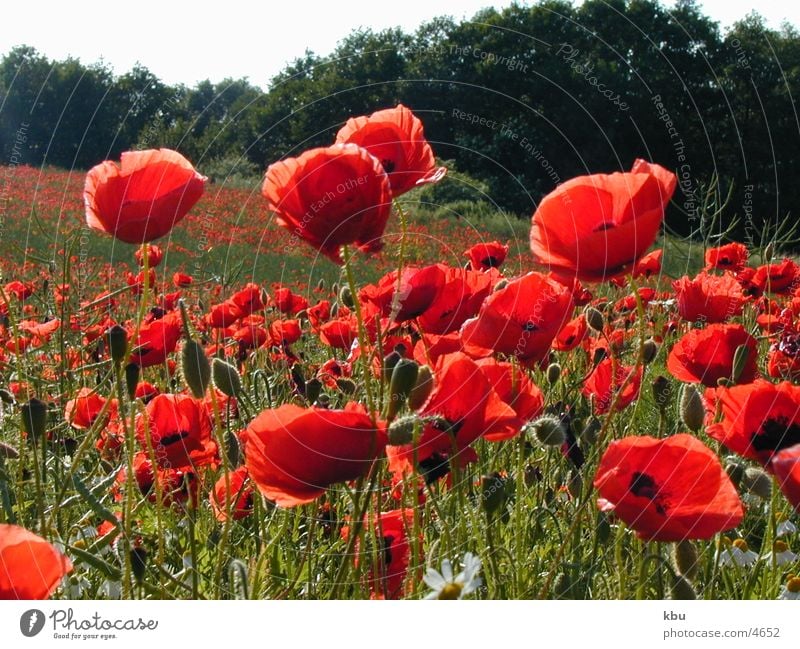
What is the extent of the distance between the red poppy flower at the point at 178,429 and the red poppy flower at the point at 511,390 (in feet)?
0.84

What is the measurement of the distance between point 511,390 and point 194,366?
23 cm

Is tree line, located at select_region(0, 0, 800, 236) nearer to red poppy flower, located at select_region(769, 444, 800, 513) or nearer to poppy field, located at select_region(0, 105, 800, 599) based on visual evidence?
poppy field, located at select_region(0, 105, 800, 599)

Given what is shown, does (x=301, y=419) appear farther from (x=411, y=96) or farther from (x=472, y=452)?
(x=411, y=96)

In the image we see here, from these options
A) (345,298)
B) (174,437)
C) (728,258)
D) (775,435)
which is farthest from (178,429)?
(728,258)

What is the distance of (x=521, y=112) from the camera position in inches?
52.8

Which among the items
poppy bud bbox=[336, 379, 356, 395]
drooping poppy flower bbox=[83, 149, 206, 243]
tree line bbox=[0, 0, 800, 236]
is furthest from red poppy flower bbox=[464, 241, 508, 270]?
drooping poppy flower bbox=[83, 149, 206, 243]

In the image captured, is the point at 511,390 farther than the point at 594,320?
No

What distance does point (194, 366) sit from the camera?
59 centimetres

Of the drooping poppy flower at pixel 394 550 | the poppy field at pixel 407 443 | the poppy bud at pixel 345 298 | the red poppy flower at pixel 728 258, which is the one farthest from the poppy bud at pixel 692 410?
the red poppy flower at pixel 728 258

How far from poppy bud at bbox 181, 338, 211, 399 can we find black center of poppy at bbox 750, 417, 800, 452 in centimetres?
35

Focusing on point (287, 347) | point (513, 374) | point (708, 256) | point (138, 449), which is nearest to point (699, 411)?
point (513, 374)

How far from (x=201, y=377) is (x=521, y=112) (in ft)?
2.87

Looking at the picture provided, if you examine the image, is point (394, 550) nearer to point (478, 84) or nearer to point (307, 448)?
point (307, 448)

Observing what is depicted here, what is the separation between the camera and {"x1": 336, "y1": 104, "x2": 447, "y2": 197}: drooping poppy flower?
23.0 inches
